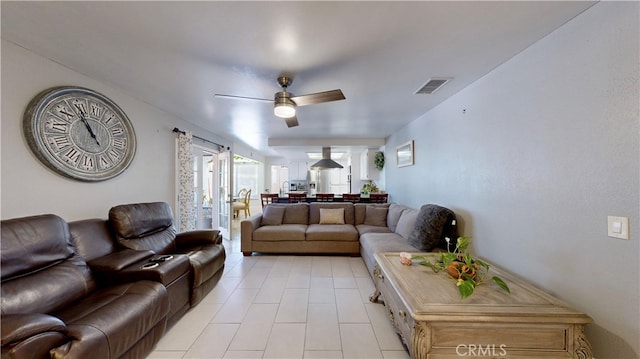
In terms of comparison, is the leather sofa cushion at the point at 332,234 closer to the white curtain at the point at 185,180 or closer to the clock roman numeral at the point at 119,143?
the white curtain at the point at 185,180

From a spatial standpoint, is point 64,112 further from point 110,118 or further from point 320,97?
point 320,97

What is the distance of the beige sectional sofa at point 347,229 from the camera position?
283cm

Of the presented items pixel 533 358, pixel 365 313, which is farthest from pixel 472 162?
pixel 365 313

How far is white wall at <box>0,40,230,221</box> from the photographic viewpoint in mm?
1867

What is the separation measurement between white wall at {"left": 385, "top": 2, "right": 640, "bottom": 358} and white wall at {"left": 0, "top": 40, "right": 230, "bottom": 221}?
165 inches

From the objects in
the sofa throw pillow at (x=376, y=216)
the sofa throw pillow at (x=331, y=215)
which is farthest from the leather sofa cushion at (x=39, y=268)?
the sofa throw pillow at (x=376, y=216)

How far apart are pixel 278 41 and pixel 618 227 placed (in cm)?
247

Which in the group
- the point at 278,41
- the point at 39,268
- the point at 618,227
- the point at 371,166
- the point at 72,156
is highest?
the point at 278,41

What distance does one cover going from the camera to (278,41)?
1775 mm

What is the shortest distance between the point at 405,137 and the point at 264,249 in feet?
11.4

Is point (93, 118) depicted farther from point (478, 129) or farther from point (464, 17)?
point (478, 129)

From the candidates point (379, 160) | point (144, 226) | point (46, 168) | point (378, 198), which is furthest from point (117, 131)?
point (379, 160)

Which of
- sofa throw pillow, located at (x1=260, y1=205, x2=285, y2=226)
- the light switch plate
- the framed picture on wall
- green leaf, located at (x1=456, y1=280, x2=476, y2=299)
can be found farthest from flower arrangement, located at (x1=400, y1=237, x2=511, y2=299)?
sofa throw pillow, located at (x1=260, y1=205, x2=285, y2=226)

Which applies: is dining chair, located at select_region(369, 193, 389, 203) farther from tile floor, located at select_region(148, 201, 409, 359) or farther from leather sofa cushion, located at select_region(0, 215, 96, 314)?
leather sofa cushion, located at select_region(0, 215, 96, 314)
